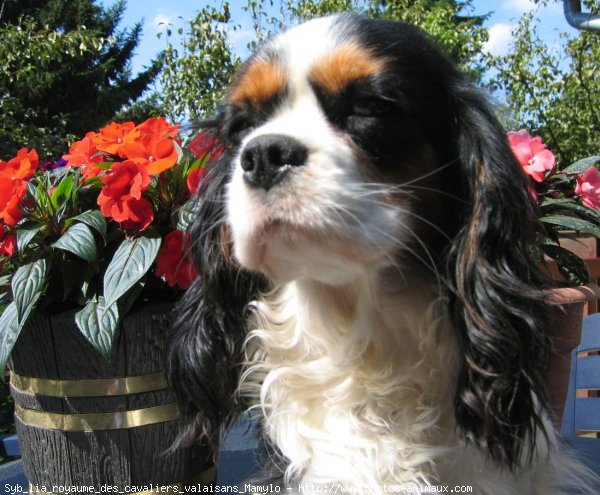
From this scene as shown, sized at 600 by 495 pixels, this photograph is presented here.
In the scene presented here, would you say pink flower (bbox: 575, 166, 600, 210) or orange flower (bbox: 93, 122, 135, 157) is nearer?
orange flower (bbox: 93, 122, 135, 157)

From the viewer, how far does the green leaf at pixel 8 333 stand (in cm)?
115

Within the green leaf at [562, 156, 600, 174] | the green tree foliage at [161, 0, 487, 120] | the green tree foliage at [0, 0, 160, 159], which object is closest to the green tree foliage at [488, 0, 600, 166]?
the green tree foliage at [161, 0, 487, 120]

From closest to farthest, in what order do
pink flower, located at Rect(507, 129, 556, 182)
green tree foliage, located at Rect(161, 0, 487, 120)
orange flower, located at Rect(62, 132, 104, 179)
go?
1. orange flower, located at Rect(62, 132, 104, 179)
2. pink flower, located at Rect(507, 129, 556, 182)
3. green tree foliage, located at Rect(161, 0, 487, 120)

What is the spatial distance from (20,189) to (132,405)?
1.57 ft

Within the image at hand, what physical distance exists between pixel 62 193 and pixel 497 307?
89 cm

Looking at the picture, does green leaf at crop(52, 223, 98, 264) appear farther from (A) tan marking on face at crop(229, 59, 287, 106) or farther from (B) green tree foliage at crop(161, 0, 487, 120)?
(B) green tree foliage at crop(161, 0, 487, 120)

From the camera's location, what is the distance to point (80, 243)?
3.89 ft

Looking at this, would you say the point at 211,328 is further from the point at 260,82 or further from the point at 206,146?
the point at 260,82

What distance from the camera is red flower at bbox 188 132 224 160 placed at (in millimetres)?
1346

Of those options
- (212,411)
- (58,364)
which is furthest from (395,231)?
(58,364)

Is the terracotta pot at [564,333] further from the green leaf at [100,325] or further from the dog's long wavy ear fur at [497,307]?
the green leaf at [100,325]

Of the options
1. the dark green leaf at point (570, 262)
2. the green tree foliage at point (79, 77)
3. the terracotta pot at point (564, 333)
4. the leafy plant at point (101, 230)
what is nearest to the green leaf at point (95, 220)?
the leafy plant at point (101, 230)

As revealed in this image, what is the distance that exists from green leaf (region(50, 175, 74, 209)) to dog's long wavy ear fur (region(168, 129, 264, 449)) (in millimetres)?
275

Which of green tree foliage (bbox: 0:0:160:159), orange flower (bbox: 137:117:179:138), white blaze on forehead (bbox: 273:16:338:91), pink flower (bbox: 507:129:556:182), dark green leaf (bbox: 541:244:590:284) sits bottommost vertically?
dark green leaf (bbox: 541:244:590:284)
